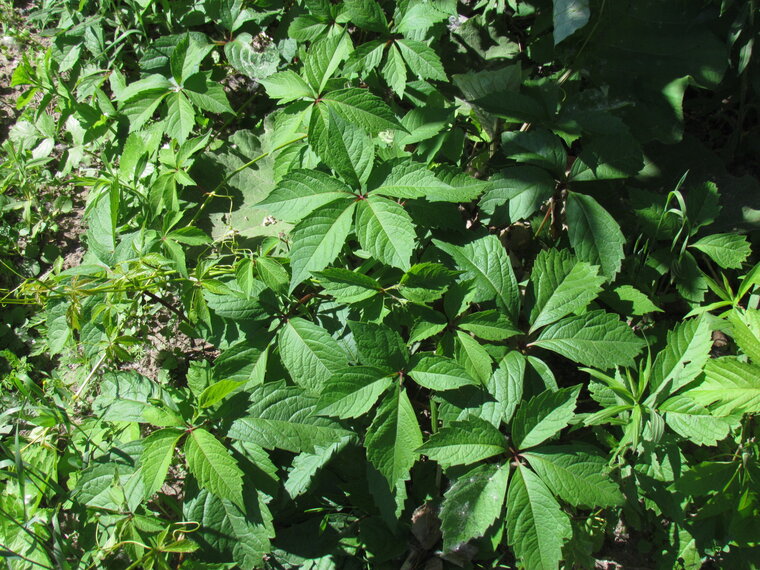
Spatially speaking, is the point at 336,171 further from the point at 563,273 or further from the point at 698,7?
the point at 698,7

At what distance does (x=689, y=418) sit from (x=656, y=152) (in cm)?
129

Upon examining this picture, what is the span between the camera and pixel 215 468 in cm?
165

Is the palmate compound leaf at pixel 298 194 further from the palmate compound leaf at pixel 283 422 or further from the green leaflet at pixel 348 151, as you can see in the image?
the palmate compound leaf at pixel 283 422

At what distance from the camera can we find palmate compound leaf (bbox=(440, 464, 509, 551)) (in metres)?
1.62

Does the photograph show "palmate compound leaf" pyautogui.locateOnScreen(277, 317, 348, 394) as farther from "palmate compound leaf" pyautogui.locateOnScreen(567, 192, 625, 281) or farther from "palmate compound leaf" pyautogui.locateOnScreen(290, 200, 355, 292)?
"palmate compound leaf" pyautogui.locateOnScreen(567, 192, 625, 281)

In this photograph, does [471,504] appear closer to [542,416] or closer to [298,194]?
[542,416]

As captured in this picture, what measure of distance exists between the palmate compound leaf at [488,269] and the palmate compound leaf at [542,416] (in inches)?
12.3

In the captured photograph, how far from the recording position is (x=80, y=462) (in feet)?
6.28

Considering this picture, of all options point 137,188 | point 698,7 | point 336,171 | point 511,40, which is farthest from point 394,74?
point 698,7

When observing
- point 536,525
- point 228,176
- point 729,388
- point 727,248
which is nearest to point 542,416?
point 536,525

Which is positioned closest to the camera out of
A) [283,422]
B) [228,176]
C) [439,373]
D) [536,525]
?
[536,525]

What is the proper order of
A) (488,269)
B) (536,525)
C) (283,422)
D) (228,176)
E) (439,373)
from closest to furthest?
(536,525) < (439,373) < (283,422) < (488,269) < (228,176)

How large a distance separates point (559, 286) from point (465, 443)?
60 cm

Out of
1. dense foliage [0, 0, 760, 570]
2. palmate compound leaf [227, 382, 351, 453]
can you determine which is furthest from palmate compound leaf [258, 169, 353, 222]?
palmate compound leaf [227, 382, 351, 453]
